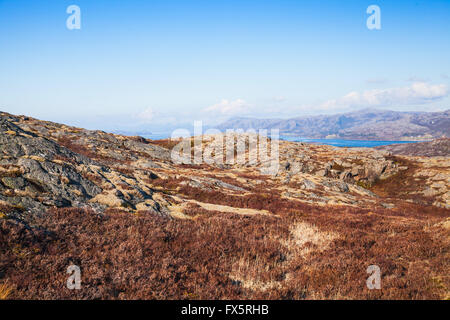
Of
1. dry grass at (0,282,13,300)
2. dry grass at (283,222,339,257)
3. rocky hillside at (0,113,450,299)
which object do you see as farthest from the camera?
dry grass at (283,222,339,257)

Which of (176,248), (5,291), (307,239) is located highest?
(5,291)

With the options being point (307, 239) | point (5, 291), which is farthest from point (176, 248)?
point (307, 239)

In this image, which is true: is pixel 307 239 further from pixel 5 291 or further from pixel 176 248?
pixel 5 291

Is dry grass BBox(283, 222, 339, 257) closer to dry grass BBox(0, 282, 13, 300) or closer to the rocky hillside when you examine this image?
the rocky hillside

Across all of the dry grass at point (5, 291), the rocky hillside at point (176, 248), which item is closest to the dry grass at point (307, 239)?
the rocky hillside at point (176, 248)

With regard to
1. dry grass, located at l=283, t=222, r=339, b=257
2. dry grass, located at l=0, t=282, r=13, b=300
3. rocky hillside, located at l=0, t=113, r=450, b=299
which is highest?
dry grass, located at l=0, t=282, r=13, b=300

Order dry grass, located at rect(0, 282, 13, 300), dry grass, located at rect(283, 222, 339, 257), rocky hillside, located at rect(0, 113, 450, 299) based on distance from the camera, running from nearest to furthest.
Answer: dry grass, located at rect(0, 282, 13, 300) < rocky hillside, located at rect(0, 113, 450, 299) < dry grass, located at rect(283, 222, 339, 257)

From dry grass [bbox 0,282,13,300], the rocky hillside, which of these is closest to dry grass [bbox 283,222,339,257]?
the rocky hillside

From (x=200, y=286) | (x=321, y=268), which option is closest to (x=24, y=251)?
(x=200, y=286)

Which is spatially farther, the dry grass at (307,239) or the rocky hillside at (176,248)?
the dry grass at (307,239)

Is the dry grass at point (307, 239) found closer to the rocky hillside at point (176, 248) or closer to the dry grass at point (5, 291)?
the rocky hillside at point (176, 248)
